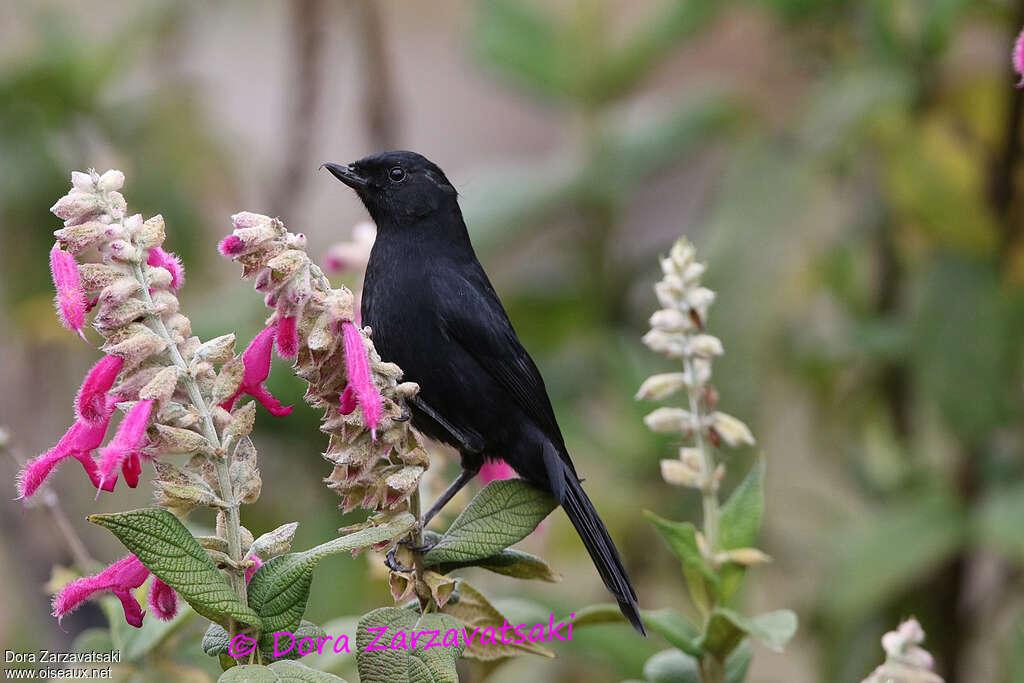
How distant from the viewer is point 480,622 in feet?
2.73

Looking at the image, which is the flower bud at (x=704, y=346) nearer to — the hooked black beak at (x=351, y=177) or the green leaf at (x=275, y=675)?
the green leaf at (x=275, y=675)

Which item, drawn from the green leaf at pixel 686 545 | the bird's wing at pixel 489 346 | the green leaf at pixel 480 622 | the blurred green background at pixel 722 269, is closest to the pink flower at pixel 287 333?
the green leaf at pixel 480 622

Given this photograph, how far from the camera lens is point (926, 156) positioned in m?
1.95

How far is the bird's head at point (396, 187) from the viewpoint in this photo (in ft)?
4.43

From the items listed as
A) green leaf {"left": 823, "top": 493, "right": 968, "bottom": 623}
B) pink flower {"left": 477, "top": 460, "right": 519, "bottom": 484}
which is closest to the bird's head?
pink flower {"left": 477, "top": 460, "right": 519, "bottom": 484}

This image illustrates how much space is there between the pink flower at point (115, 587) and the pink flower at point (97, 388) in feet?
0.32

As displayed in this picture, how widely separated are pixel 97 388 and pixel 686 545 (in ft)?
1.47

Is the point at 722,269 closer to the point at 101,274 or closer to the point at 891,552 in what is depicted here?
the point at 891,552

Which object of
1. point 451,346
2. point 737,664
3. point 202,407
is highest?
point 202,407

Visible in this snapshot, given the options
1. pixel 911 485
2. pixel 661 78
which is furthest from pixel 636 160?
pixel 661 78

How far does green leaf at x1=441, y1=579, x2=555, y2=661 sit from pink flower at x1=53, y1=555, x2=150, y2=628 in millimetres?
207

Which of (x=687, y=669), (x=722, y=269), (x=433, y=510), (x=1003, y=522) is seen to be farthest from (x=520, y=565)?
(x=722, y=269)

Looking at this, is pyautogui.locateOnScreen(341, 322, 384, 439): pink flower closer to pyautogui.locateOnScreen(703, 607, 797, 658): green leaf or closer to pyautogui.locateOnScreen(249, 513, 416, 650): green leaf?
pyautogui.locateOnScreen(249, 513, 416, 650): green leaf

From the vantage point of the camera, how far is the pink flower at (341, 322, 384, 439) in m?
0.72
